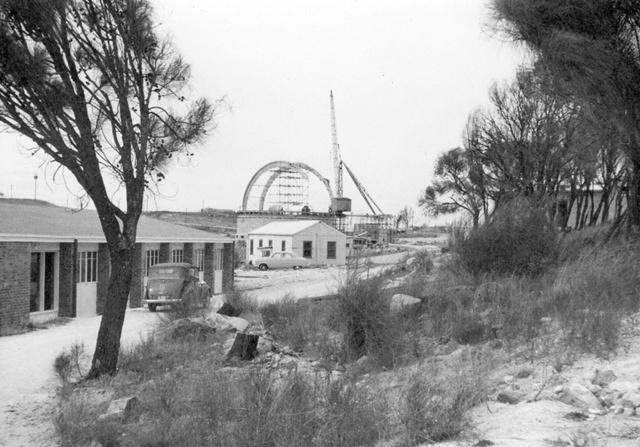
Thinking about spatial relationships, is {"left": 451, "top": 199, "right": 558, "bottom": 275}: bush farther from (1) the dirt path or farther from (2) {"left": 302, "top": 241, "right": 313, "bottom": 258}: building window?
(2) {"left": 302, "top": 241, "right": 313, "bottom": 258}: building window

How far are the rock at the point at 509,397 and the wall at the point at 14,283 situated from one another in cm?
1495

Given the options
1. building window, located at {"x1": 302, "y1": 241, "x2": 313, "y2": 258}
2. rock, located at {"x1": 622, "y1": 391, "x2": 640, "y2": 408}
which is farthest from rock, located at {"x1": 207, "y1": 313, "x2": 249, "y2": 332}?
building window, located at {"x1": 302, "y1": 241, "x2": 313, "y2": 258}

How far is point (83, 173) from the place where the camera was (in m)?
10.5

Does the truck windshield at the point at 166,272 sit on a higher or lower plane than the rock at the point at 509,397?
higher

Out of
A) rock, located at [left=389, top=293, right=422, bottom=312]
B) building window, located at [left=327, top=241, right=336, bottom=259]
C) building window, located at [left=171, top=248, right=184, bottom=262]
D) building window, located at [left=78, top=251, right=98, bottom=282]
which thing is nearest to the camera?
rock, located at [left=389, top=293, right=422, bottom=312]

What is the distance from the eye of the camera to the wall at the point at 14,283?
18.7m

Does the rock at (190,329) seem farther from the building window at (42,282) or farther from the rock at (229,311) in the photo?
the building window at (42,282)

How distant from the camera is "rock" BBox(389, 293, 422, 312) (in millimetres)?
12454

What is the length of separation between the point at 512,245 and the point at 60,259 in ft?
49.0

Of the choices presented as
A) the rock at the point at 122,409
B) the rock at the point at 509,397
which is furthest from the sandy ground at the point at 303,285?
the rock at the point at 509,397

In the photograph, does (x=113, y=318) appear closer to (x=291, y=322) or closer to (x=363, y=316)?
(x=363, y=316)

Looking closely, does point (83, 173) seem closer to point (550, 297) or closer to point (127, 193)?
point (127, 193)

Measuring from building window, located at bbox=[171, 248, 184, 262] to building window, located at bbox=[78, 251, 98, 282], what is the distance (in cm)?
613

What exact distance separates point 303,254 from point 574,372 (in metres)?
52.7
